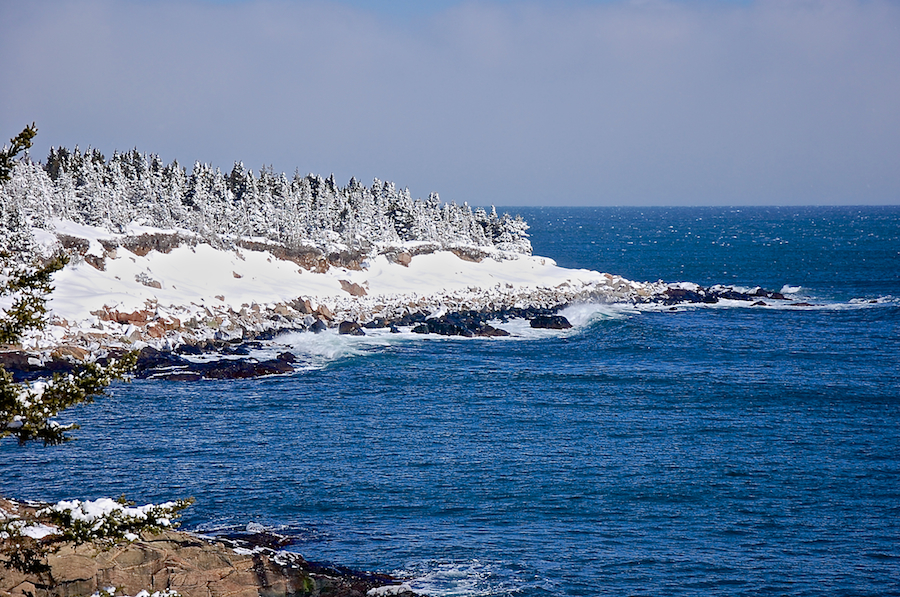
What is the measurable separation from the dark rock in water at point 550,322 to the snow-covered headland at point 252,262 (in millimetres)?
422

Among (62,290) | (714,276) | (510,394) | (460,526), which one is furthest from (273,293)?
A: (714,276)

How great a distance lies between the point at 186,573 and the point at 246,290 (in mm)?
55423

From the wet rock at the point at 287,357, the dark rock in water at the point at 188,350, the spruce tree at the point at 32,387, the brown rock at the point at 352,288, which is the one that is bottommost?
the wet rock at the point at 287,357

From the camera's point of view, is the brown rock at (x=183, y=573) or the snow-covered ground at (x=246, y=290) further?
the snow-covered ground at (x=246, y=290)

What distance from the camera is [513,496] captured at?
94.2 ft

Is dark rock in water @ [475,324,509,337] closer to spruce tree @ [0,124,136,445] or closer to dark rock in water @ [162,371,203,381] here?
dark rock in water @ [162,371,203,381]

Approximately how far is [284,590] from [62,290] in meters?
47.2

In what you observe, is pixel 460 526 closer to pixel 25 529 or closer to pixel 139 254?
pixel 25 529

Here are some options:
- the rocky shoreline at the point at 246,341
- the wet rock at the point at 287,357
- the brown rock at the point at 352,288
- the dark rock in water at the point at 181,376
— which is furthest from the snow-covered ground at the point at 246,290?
the wet rock at the point at 287,357

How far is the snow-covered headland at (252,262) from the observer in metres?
59.7

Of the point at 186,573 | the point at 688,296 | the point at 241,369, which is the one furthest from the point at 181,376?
the point at 688,296

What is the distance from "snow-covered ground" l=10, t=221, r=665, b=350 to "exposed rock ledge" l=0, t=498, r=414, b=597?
3577 cm

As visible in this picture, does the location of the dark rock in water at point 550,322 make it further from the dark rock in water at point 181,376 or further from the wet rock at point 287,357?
the dark rock in water at point 181,376


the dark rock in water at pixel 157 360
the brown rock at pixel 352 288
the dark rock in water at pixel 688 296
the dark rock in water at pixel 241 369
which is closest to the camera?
the dark rock in water at pixel 241 369
